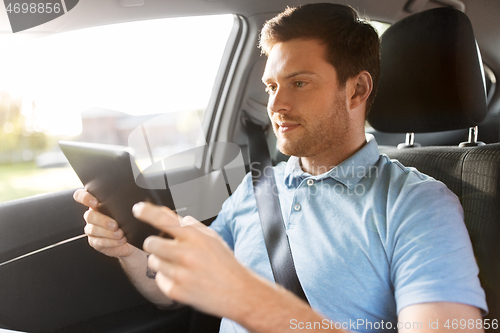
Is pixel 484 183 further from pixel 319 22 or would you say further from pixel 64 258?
pixel 64 258

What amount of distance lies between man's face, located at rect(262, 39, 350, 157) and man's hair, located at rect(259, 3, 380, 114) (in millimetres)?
27

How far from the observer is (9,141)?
4.06 ft

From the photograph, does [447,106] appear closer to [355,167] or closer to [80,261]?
[355,167]

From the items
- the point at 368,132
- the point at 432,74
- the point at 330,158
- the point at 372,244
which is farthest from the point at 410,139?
the point at 372,244

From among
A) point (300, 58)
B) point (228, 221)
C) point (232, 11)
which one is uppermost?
point (232, 11)

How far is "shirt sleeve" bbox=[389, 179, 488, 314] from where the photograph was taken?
752 mm

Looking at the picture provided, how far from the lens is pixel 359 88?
1.19 meters

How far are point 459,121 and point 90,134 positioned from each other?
1.29 meters

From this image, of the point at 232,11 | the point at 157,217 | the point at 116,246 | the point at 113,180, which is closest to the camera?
the point at 157,217

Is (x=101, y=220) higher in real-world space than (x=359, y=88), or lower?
lower

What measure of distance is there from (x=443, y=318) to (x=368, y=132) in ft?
2.61

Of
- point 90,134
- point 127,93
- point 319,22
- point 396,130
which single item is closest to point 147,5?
point 127,93

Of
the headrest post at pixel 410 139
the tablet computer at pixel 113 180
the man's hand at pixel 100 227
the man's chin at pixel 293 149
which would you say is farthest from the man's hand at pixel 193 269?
the headrest post at pixel 410 139

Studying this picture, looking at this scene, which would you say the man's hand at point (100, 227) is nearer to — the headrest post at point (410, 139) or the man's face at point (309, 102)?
the man's face at point (309, 102)
